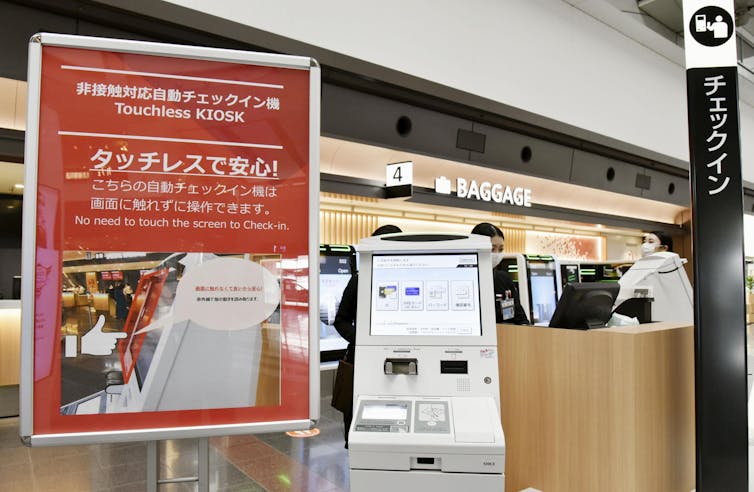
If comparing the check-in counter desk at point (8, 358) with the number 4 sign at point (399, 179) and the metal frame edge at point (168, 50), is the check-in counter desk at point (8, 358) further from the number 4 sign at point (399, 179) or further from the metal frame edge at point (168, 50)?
the metal frame edge at point (168, 50)

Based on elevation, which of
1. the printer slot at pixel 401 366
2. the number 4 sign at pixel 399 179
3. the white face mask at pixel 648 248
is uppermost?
the number 4 sign at pixel 399 179

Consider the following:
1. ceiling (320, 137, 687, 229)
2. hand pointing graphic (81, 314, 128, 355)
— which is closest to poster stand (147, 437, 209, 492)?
hand pointing graphic (81, 314, 128, 355)

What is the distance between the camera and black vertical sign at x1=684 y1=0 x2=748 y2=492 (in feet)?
7.07

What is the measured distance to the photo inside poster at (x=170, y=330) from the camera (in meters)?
1.53

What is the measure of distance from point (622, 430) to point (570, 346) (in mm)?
343

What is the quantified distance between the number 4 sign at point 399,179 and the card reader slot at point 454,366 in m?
4.20

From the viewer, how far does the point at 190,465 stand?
409 cm

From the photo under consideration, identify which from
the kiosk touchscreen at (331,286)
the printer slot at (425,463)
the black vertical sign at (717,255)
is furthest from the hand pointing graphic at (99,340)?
the kiosk touchscreen at (331,286)

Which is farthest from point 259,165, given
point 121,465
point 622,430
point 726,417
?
point 121,465

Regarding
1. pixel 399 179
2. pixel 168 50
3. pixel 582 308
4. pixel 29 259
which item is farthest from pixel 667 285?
pixel 29 259

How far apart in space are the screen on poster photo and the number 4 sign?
13.2 ft

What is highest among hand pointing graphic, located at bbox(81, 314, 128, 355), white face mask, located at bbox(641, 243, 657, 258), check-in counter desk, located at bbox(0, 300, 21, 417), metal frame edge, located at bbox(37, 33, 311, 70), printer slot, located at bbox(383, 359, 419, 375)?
metal frame edge, located at bbox(37, 33, 311, 70)

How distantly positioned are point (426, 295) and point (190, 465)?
9.78 ft

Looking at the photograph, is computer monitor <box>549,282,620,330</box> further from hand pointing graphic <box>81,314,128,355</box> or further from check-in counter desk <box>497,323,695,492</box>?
hand pointing graphic <box>81,314,128,355</box>
